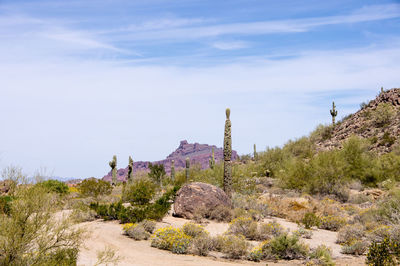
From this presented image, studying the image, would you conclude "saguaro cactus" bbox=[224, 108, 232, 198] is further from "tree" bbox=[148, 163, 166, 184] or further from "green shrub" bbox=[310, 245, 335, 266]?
"tree" bbox=[148, 163, 166, 184]

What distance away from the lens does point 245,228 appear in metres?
16.4

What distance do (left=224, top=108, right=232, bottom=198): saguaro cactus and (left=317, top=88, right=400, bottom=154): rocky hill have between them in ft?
71.6

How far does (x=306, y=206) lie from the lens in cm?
2148

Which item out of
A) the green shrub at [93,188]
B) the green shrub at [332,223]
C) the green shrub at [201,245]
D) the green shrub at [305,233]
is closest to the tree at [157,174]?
the green shrub at [93,188]

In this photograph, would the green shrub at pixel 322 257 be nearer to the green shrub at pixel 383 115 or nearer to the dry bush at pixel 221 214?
the dry bush at pixel 221 214

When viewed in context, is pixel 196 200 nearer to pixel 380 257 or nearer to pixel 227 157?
pixel 227 157

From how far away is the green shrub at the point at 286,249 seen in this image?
1344cm

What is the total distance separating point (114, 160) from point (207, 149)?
106202 mm

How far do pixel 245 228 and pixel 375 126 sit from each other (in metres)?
36.3

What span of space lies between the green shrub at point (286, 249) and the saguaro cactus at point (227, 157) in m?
9.23

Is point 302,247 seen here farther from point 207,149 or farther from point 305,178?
point 207,149

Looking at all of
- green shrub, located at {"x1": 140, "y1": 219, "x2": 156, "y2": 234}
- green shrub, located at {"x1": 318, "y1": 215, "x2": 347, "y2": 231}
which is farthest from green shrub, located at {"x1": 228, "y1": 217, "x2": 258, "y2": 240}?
green shrub, located at {"x1": 318, "y1": 215, "x2": 347, "y2": 231}

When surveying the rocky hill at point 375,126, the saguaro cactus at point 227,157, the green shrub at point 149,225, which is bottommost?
the green shrub at point 149,225

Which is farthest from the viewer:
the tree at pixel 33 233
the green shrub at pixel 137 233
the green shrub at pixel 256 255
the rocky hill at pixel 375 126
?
the rocky hill at pixel 375 126
